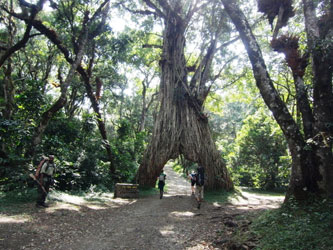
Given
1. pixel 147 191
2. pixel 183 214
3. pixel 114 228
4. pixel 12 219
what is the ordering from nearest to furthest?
pixel 12 219, pixel 114 228, pixel 183 214, pixel 147 191

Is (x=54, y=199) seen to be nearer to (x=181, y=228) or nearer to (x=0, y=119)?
(x=0, y=119)

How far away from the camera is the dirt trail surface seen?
4.95 meters

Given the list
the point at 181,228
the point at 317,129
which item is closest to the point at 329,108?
the point at 317,129

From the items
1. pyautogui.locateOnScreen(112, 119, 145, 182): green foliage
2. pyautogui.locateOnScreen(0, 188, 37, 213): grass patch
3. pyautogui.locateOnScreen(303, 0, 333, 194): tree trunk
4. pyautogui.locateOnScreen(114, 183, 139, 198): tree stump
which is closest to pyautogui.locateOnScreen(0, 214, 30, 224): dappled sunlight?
pyautogui.locateOnScreen(0, 188, 37, 213): grass patch

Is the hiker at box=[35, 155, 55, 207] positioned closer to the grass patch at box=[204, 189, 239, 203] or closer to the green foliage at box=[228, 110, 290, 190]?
the grass patch at box=[204, 189, 239, 203]

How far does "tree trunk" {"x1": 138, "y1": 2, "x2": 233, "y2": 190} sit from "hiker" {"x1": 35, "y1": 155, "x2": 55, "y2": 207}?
5745 mm

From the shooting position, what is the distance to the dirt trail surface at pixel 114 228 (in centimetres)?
495

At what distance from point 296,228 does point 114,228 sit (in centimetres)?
408

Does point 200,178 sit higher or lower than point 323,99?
lower

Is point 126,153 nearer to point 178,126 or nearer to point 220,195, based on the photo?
point 178,126

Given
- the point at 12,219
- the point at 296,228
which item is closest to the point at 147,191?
the point at 12,219

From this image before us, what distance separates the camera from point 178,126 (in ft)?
42.6

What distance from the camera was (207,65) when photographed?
13.9m

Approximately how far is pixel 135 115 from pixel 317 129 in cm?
2711
